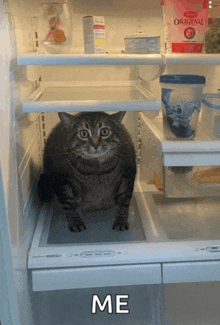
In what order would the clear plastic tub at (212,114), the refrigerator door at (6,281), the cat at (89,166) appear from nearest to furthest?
1. the refrigerator door at (6,281)
2. the clear plastic tub at (212,114)
3. the cat at (89,166)

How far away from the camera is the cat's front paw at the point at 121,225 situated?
1.26 metres

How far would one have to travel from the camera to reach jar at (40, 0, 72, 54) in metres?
1.08

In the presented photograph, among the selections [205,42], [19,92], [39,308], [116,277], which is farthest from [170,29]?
[39,308]

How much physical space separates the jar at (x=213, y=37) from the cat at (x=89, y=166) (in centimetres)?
38

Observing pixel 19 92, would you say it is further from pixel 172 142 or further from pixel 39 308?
pixel 39 308

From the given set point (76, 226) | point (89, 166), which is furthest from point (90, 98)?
point (76, 226)

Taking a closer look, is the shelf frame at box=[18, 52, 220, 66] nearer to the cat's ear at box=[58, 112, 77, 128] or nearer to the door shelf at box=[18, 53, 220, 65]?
the door shelf at box=[18, 53, 220, 65]

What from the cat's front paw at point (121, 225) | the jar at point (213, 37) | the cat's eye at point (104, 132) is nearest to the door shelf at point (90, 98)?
the cat's eye at point (104, 132)

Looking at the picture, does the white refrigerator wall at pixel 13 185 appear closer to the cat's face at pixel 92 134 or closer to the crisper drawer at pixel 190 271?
the cat's face at pixel 92 134

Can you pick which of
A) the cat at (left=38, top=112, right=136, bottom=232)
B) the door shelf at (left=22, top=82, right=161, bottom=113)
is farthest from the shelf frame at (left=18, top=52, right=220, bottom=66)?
the cat at (left=38, top=112, right=136, bottom=232)

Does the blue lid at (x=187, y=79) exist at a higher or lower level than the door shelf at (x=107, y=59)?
lower

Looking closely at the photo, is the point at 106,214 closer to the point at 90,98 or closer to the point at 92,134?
the point at 92,134

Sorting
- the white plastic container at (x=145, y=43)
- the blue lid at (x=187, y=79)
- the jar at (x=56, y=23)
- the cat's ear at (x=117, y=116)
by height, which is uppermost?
the jar at (x=56, y=23)

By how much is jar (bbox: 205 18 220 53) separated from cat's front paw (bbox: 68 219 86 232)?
756 mm
